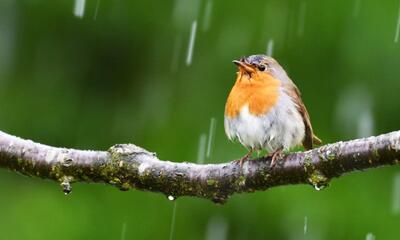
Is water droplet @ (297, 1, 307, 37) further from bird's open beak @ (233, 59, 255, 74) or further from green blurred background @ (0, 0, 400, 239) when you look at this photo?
bird's open beak @ (233, 59, 255, 74)

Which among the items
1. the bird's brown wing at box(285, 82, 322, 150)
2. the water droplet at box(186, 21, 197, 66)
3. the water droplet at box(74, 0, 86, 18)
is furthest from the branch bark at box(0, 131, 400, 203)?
the water droplet at box(186, 21, 197, 66)

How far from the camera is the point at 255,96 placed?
4.66m

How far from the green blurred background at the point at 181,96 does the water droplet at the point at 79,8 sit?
0.14ft

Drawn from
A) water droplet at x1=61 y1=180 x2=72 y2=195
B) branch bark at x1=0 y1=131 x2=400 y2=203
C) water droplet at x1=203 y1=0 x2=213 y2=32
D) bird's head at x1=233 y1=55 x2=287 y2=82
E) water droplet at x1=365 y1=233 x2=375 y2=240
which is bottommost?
water droplet at x1=61 y1=180 x2=72 y2=195

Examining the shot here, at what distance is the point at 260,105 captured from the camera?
182 inches

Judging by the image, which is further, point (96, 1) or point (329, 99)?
point (96, 1)

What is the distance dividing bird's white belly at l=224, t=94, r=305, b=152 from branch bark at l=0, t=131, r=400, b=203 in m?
0.90

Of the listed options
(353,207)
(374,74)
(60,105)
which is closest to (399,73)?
(374,74)

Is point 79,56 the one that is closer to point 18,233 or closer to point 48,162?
point 18,233

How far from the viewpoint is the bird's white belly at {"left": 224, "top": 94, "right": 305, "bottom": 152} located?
450 centimetres

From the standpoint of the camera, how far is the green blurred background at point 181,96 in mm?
5621

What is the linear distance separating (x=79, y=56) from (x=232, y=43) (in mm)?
1418

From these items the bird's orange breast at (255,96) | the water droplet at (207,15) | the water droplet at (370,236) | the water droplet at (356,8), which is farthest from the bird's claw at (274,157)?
the water droplet at (207,15)

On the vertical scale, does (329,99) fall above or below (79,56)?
below
